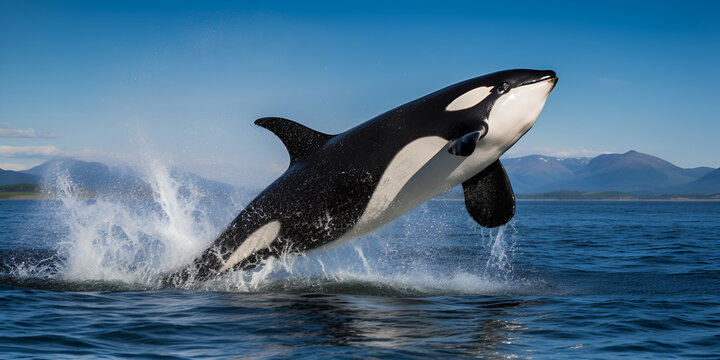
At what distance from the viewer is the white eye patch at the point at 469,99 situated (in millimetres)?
8784

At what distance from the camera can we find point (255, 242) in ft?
31.2

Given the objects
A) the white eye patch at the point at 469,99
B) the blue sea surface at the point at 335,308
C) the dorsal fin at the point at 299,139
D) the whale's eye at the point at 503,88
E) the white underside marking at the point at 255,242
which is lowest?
the blue sea surface at the point at 335,308

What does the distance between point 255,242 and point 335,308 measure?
5.69 feet

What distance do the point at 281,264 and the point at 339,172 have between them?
1.79m

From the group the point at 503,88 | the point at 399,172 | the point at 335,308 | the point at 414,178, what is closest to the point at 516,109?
the point at 503,88

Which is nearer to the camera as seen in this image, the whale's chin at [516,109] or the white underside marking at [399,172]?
the whale's chin at [516,109]

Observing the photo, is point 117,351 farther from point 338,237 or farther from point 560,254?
point 560,254

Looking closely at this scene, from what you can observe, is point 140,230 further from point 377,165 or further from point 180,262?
point 377,165

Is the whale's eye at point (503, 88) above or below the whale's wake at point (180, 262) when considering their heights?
above

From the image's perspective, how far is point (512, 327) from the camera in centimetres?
760

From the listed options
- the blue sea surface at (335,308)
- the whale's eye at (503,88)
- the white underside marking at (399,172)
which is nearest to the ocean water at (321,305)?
the blue sea surface at (335,308)

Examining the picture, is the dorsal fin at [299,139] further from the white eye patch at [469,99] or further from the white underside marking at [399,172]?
the white eye patch at [469,99]

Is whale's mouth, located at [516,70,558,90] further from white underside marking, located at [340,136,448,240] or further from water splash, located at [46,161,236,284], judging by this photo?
Answer: water splash, located at [46,161,236,284]

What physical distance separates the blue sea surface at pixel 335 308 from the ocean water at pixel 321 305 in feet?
0.09
